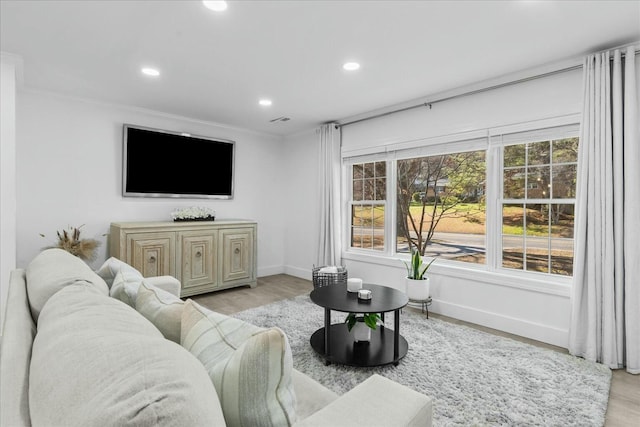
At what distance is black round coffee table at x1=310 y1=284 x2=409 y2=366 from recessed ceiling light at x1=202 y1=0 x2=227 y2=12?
2044 millimetres

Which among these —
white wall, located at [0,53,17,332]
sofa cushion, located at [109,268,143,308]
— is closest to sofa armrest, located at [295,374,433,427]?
sofa cushion, located at [109,268,143,308]

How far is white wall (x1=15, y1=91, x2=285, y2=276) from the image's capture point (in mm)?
3365

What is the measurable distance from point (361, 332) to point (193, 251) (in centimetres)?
246

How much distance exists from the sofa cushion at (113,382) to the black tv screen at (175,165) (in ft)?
12.4

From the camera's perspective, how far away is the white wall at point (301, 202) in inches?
200

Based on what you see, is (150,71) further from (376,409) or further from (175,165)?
(376,409)

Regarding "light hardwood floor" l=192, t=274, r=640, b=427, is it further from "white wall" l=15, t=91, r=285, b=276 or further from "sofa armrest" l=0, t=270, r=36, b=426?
"sofa armrest" l=0, t=270, r=36, b=426

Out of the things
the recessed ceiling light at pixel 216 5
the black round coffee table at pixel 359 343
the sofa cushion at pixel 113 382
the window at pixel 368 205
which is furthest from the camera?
the window at pixel 368 205

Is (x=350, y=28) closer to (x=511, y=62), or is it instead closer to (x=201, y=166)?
(x=511, y=62)

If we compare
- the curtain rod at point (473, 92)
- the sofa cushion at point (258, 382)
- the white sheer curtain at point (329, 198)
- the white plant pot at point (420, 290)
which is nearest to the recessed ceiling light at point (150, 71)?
the white sheer curtain at point (329, 198)

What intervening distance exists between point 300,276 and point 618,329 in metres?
3.82

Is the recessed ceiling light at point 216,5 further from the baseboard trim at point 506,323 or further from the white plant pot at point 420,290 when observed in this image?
the baseboard trim at point 506,323

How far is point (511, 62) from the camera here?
276cm

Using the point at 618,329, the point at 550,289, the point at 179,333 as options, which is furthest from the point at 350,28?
the point at 618,329
